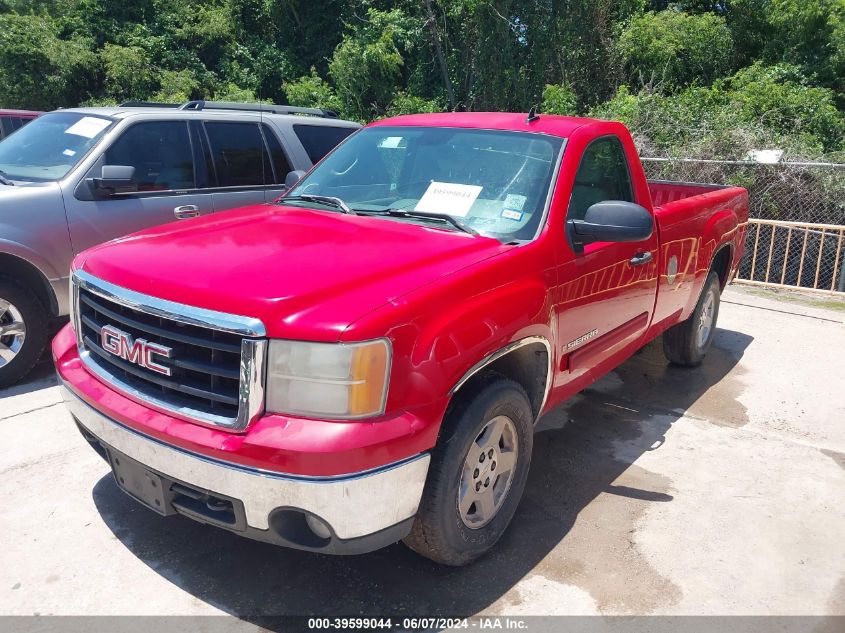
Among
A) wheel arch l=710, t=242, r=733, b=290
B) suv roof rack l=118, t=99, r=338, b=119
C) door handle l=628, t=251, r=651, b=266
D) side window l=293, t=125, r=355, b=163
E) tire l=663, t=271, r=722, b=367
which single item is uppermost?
suv roof rack l=118, t=99, r=338, b=119

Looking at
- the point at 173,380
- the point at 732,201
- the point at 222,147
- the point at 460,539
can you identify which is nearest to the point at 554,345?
the point at 460,539

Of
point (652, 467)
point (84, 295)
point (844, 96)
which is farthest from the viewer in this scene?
point (844, 96)

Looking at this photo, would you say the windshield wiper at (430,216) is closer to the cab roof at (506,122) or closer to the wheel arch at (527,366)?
the wheel arch at (527,366)

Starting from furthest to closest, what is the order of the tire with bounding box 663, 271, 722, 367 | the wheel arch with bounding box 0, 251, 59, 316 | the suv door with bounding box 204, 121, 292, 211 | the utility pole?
Result: the utility pole, the suv door with bounding box 204, 121, 292, 211, the tire with bounding box 663, 271, 722, 367, the wheel arch with bounding box 0, 251, 59, 316

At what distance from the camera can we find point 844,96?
16000mm

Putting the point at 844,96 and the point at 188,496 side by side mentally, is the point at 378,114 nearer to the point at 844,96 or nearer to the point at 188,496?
the point at 844,96

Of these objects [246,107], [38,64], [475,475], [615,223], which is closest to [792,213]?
[246,107]

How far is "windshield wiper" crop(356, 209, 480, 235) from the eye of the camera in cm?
327

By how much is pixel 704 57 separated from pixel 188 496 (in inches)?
697

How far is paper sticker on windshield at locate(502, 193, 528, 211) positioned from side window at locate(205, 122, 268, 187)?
10.2 feet

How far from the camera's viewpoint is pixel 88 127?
531cm

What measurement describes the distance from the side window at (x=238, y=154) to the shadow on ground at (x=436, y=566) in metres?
2.95

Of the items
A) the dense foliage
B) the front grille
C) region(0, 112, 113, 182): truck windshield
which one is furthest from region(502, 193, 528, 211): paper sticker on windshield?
the dense foliage

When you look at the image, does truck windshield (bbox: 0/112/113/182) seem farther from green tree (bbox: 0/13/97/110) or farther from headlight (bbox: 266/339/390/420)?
green tree (bbox: 0/13/97/110)
